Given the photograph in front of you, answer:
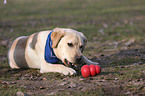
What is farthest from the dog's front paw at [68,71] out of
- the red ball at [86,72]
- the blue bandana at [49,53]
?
the blue bandana at [49,53]

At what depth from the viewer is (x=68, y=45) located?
500 cm

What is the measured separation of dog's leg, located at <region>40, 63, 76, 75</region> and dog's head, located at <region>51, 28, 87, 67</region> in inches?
5.0

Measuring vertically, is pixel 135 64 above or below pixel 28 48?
below

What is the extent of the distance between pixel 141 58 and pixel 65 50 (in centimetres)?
237

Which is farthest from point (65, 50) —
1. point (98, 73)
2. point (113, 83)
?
point (113, 83)

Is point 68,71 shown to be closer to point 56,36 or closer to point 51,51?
point 51,51

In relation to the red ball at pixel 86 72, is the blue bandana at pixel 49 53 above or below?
above

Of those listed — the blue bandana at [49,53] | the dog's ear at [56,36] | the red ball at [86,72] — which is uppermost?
the dog's ear at [56,36]

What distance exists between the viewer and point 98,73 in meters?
5.11

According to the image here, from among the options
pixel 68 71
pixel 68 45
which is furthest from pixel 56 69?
pixel 68 45

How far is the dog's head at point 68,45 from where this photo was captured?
499cm

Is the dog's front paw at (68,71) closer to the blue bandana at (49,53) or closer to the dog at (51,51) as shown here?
the dog at (51,51)

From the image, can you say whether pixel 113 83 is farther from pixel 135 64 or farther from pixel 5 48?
pixel 5 48

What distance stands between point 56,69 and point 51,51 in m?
→ 0.40
